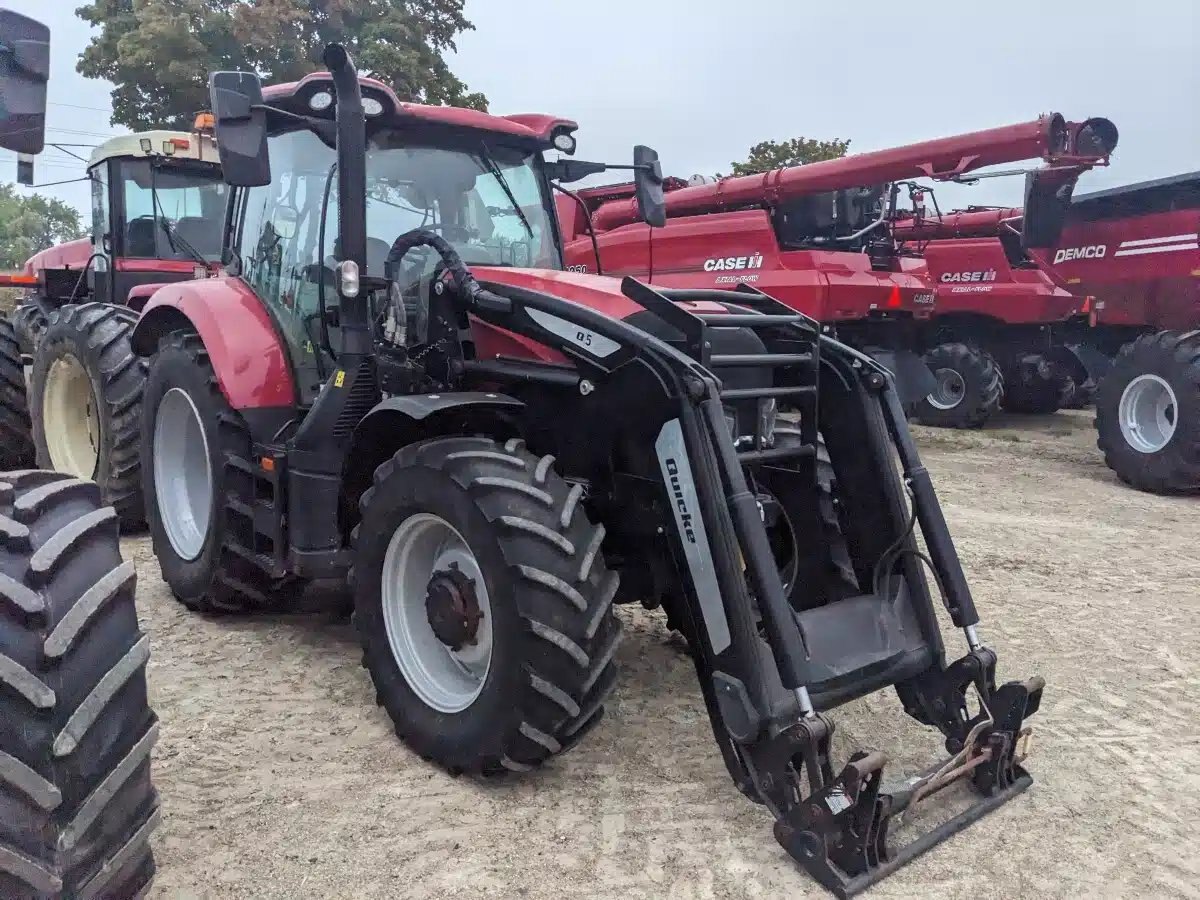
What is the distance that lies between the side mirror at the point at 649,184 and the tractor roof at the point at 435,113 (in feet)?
1.08

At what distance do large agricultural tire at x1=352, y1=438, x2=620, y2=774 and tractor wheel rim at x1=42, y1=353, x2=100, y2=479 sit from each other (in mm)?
3354

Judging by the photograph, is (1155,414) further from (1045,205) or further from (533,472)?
(533,472)

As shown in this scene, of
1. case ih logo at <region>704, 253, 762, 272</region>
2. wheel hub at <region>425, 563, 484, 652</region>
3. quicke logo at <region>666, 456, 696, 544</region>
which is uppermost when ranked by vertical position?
case ih logo at <region>704, 253, 762, 272</region>

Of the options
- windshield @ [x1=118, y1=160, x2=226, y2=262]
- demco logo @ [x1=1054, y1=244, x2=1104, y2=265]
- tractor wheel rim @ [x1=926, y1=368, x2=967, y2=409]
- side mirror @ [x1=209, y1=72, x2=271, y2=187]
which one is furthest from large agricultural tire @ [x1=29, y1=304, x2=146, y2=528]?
tractor wheel rim @ [x1=926, y1=368, x2=967, y2=409]

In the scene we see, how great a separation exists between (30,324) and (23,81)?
20.1 ft

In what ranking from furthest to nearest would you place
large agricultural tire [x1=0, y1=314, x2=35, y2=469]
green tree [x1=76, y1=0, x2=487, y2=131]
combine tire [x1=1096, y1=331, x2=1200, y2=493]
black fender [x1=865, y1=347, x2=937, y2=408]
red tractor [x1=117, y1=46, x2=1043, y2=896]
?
green tree [x1=76, y1=0, x2=487, y2=131] < combine tire [x1=1096, y1=331, x2=1200, y2=493] < black fender [x1=865, y1=347, x2=937, y2=408] < large agricultural tire [x1=0, y1=314, x2=35, y2=469] < red tractor [x1=117, y1=46, x2=1043, y2=896]

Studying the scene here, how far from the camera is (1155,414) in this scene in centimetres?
813

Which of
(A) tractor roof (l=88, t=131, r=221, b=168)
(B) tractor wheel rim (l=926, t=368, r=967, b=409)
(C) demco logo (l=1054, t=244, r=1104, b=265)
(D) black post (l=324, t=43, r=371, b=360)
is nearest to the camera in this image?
(D) black post (l=324, t=43, r=371, b=360)

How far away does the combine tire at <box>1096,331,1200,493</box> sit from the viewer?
7.52 meters

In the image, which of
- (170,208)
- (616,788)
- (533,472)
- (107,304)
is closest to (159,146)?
(170,208)

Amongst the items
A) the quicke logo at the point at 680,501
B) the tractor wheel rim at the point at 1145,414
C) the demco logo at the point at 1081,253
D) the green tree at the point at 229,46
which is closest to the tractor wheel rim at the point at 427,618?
the quicke logo at the point at 680,501

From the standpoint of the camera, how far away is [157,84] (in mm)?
19547

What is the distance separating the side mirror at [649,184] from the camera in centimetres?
429

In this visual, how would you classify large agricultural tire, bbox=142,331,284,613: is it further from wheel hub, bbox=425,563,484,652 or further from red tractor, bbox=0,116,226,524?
wheel hub, bbox=425,563,484,652
